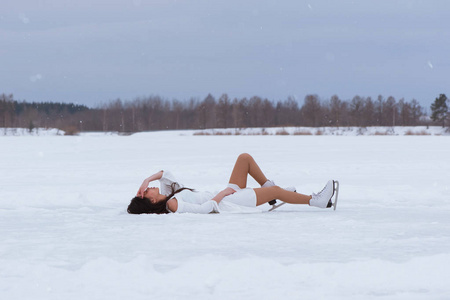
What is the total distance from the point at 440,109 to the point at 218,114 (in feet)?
141

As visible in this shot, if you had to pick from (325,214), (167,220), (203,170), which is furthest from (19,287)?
(203,170)

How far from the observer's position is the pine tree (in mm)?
96812

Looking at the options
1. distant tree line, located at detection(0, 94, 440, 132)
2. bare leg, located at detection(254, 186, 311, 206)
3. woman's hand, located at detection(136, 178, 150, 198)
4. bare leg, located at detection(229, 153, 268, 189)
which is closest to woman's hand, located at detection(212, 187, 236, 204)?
bare leg, located at detection(229, 153, 268, 189)

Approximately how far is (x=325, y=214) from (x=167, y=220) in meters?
2.20

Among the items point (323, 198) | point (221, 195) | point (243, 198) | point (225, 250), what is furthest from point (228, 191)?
point (225, 250)

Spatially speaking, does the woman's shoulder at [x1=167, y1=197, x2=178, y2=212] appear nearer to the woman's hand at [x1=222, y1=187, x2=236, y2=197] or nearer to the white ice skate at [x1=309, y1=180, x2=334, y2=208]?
the woman's hand at [x1=222, y1=187, x2=236, y2=197]

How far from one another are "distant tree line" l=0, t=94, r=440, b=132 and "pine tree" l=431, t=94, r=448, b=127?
1094 cm

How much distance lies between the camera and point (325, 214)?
24.3ft

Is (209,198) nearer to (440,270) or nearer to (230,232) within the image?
(230,232)

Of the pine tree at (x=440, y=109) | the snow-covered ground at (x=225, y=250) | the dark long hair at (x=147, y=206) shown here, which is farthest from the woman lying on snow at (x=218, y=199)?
the pine tree at (x=440, y=109)

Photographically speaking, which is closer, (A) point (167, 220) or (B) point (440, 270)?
(B) point (440, 270)

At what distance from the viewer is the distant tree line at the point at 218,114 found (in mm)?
104188

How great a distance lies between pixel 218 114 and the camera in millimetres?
111250

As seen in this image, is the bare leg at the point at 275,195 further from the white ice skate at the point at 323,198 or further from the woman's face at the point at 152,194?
the woman's face at the point at 152,194
